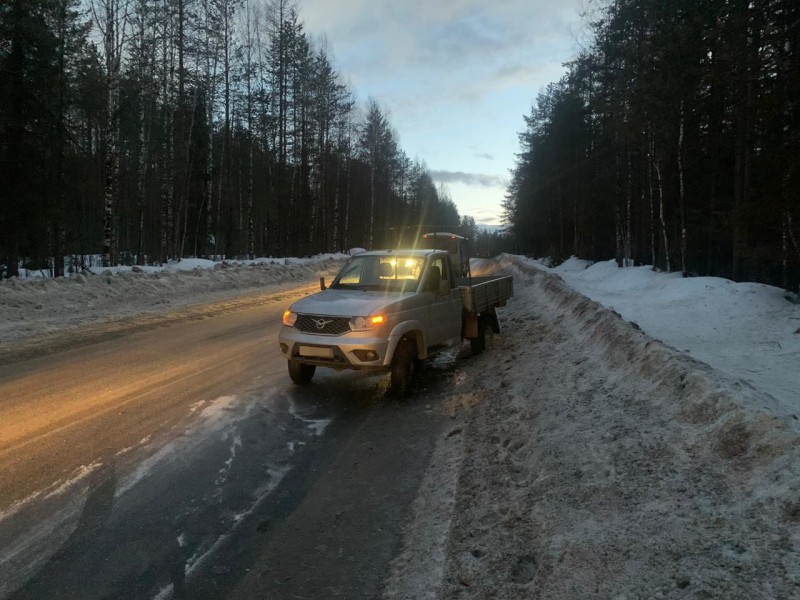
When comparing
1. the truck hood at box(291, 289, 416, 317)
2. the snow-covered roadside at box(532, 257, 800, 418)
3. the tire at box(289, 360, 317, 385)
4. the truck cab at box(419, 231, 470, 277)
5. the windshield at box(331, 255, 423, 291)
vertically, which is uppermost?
the truck cab at box(419, 231, 470, 277)

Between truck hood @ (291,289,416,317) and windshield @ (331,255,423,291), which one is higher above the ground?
windshield @ (331,255,423,291)

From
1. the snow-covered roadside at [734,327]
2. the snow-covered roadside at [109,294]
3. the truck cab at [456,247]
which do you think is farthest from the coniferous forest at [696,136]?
the snow-covered roadside at [109,294]

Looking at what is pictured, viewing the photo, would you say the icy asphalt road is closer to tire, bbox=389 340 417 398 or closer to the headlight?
tire, bbox=389 340 417 398

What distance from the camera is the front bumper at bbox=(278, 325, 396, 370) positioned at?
6938 mm

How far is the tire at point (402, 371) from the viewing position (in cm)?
734

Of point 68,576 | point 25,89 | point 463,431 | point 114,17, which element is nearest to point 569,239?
point 114,17

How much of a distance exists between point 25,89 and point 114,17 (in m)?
6.14

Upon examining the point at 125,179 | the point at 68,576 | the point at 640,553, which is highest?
the point at 125,179

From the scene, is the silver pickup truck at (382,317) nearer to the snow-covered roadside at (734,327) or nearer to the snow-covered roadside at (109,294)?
the snow-covered roadside at (734,327)

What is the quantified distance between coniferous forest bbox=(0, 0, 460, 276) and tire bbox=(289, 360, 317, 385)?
10972mm

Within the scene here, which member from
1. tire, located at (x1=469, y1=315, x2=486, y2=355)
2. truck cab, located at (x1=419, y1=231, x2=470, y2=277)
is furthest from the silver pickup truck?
truck cab, located at (x1=419, y1=231, x2=470, y2=277)

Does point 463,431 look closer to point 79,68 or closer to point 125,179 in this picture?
point 79,68

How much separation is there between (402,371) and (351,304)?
117 cm

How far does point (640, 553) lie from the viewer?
307 cm
